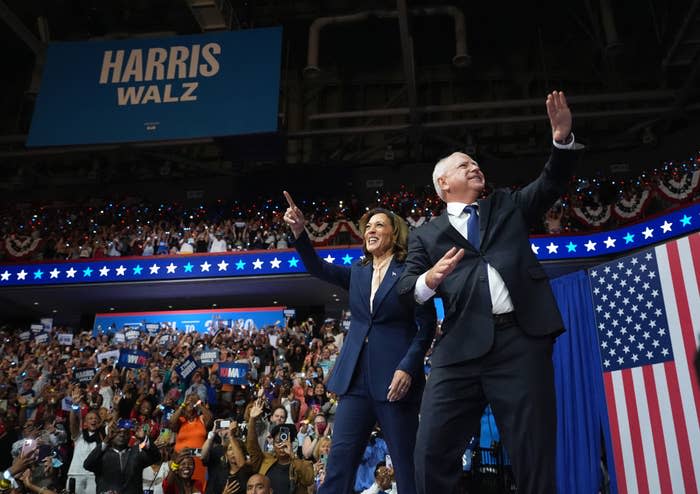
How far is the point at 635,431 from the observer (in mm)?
5562

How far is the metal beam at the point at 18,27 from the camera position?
45.5 feet

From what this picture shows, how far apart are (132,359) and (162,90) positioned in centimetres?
556

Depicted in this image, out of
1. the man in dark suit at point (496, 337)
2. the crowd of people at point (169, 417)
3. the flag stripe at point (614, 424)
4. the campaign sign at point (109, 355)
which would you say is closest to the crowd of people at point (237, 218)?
the crowd of people at point (169, 417)

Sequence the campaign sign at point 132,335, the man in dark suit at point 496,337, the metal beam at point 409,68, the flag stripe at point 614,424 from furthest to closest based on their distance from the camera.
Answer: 1. the campaign sign at point 132,335
2. the metal beam at point 409,68
3. the flag stripe at point 614,424
4. the man in dark suit at point 496,337

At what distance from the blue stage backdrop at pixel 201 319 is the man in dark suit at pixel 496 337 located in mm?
12436

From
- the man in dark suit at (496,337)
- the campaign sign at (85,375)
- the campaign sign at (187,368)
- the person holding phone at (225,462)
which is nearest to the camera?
the man in dark suit at (496,337)

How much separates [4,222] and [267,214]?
6977 millimetres

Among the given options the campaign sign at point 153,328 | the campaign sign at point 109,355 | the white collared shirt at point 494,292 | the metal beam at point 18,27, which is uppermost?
the metal beam at point 18,27

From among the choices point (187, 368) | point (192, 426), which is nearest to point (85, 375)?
point (187, 368)

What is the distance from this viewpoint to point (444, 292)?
83.8 inches

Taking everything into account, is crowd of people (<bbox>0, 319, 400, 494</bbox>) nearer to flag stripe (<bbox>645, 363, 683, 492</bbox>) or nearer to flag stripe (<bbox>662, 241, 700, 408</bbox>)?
flag stripe (<bbox>645, 363, 683, 492</bbox>)

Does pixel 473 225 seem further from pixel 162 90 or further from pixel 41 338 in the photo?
pixel 41 338

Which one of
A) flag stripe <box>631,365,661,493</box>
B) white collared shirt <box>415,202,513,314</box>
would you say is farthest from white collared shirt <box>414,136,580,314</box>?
flag stripe <box>631,365,661,493</box>

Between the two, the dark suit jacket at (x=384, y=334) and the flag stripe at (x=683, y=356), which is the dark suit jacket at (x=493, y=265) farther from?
the flag stripe at (x=683, y=356)
